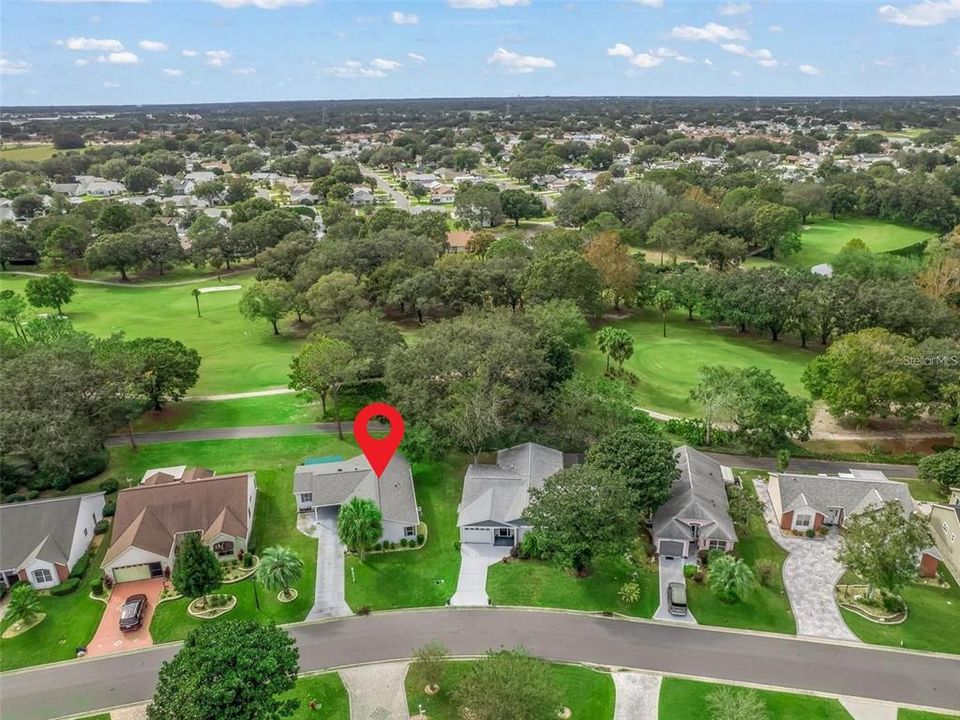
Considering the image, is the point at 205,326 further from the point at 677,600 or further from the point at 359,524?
the point at 677,600

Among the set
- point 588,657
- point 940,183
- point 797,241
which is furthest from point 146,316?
point 940,183

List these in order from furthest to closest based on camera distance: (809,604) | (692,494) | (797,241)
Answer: (797,241) < (692,494) < (809,604)

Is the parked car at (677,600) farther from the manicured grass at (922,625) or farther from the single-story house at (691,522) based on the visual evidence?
the manicured grass at (922,625)

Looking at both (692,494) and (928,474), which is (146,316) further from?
(928,474)

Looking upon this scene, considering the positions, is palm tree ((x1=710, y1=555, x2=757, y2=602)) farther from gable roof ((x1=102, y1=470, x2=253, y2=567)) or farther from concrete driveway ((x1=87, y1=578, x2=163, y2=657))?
concrete driveway ((x1=87, y1=578, x2=163, y2=657))

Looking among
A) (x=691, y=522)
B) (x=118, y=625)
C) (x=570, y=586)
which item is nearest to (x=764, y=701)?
(x=691, y=522)

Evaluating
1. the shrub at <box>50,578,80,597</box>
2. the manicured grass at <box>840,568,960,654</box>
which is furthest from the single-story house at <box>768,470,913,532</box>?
the shrub at <box>50,578,80,597</box>

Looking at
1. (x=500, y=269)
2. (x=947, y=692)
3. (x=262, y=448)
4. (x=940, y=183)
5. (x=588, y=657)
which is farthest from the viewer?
(x=940, y=183)
